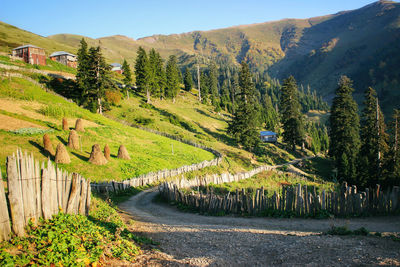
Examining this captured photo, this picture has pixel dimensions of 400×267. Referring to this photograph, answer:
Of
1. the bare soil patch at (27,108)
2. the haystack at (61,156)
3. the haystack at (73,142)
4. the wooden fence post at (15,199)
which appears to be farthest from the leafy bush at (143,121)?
the wooden fence post at (15,199)

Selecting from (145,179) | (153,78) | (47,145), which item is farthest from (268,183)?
(153,78)

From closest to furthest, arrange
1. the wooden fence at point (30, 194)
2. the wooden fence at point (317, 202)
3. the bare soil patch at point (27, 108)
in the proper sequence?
the wooden fence at point (30, 194)
the wooden fence at point (317, 202)
the bare soil patch at point (27, 108)

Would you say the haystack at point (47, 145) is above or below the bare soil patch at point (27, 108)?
below

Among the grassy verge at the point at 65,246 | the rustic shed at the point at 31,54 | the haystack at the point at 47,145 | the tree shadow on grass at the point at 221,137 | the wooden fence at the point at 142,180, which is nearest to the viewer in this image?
the grassy verge at the point at 65,246

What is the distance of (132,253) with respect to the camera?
7543 mm

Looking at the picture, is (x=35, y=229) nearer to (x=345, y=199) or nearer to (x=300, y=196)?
(x=300, y=196)

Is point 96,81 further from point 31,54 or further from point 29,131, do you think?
point 31,54

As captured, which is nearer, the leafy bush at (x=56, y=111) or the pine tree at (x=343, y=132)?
the leafy bush at (x=56, y=111)

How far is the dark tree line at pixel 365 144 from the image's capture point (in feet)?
106

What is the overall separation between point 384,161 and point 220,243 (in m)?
33.6

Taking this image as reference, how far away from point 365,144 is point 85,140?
40928 mm

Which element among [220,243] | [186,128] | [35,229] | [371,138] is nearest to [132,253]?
[35,229]

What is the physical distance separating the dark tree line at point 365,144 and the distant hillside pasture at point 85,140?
22228 mm

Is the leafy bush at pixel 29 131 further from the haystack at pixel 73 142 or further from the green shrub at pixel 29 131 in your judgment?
the haystack at pixel 73 142
